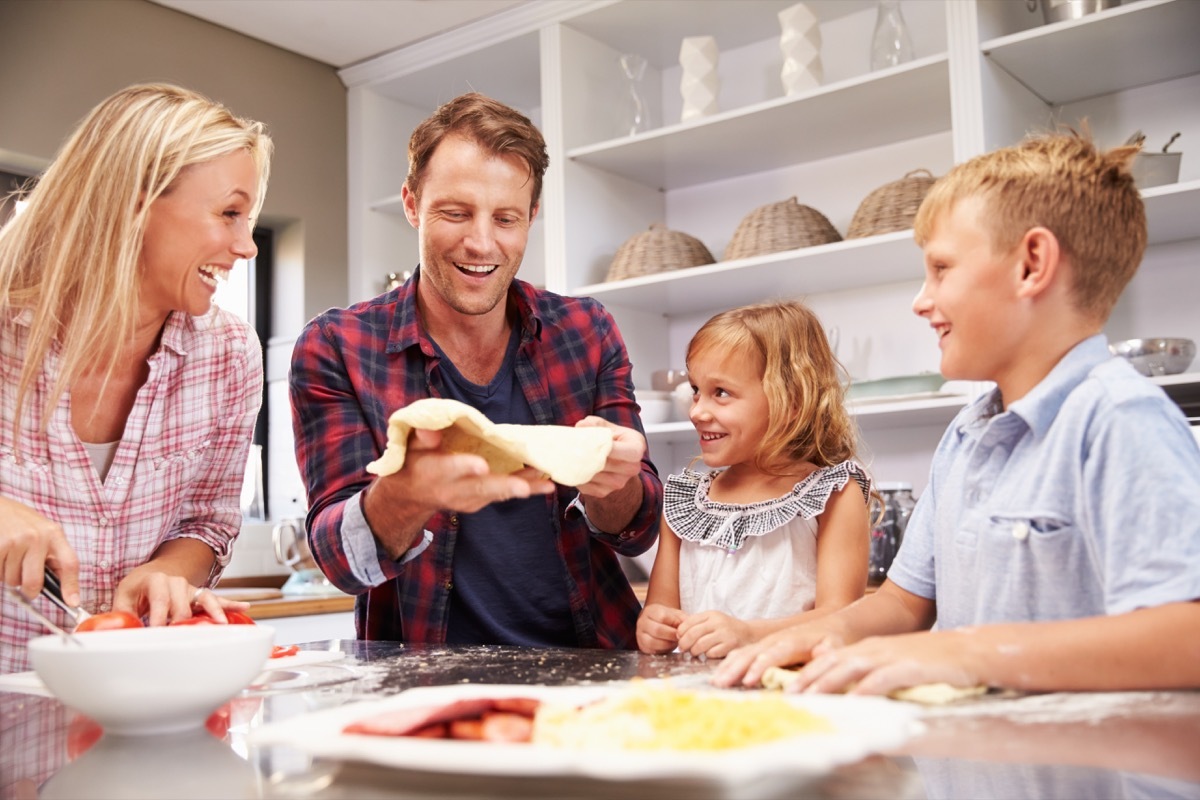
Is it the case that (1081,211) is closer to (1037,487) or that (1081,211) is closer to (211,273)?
(1037,487)

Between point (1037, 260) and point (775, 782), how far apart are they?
680 mm

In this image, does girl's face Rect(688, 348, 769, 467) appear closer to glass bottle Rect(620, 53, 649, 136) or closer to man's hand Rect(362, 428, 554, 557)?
man's hand Rect(362, 428, 554, 557)

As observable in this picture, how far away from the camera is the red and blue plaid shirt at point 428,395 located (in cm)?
148

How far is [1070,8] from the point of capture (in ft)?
8.27

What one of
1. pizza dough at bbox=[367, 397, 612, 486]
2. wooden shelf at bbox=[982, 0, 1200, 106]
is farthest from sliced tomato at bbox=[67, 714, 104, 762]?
wooden shelf at bbox=[982, 0, 1200, 106]

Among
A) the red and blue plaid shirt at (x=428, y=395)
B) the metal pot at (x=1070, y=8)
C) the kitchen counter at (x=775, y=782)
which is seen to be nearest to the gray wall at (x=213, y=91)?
the red and blue plaid shirt at (x=428, y=395)

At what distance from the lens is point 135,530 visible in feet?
4.72

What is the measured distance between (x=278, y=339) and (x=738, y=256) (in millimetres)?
1725

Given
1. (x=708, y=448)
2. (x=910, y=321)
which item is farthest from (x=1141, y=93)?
(x=708, y=448)

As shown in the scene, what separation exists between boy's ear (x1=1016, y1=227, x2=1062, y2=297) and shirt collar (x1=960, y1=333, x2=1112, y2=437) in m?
0.07

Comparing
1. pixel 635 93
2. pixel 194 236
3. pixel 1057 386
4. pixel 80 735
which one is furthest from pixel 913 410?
pixel 80 735

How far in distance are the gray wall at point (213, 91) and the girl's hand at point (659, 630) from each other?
101 inches

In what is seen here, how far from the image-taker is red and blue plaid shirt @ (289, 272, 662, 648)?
1482mm

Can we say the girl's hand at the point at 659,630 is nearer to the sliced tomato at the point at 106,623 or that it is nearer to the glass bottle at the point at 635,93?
the sliced tomato at the point at 106,623
